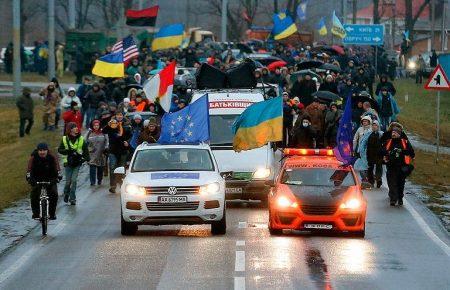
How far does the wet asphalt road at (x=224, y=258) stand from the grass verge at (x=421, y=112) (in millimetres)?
21582

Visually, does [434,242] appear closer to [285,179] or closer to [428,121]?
[285,179]

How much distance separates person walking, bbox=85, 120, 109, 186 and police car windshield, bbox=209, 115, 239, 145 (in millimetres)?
3473

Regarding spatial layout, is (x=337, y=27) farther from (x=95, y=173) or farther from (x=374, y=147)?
(x=374, y=147)

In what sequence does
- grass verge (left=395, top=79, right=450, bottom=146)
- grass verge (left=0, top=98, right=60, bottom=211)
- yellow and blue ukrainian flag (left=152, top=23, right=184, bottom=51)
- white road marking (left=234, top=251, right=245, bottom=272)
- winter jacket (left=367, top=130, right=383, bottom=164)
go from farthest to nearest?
yellow and blue ukrainian flag (left=152, top=23, right=184, bottom=51) < grass verge (left=395, top=79, right=450, bottom=146) < grass verge (left=0, top=98, right=60, bottom=211) < winter jacket (left=367, top=130, right=383, bottom=164) < white road marking (left=234, top=251, right=245, bottom=272)

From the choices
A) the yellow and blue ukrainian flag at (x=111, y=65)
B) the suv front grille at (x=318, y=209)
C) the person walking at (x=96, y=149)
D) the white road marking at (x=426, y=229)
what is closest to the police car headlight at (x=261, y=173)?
the white road marking at (x=426, y=229)

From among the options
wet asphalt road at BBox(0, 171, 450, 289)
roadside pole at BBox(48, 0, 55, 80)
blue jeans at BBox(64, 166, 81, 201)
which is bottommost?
wet asphalt road at BBox(0, 171, 450, 289)

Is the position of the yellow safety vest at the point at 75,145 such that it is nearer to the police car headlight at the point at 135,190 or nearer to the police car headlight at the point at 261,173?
the police car headlight at the point at 261,173

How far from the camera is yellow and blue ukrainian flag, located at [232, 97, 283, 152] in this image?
26828 millimetres

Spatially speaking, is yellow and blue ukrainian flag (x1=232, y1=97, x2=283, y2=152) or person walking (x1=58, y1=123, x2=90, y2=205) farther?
person walking (x1=58, y1=123, x2=90, y2=205)

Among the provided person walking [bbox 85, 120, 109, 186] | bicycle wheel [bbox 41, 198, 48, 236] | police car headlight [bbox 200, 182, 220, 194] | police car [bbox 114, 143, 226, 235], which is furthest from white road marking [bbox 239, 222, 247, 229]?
person walking [bbox 85, 120, 109, 186]

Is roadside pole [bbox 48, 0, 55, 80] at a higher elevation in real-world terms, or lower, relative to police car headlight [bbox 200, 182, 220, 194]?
higher

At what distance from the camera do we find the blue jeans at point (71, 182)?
28234 millimetres

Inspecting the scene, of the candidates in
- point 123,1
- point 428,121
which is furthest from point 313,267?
point 123,1

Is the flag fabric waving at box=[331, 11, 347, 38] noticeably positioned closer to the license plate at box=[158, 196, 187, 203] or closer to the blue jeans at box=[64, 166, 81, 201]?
the blue jeans at box=[64, 166, 81, 201]
